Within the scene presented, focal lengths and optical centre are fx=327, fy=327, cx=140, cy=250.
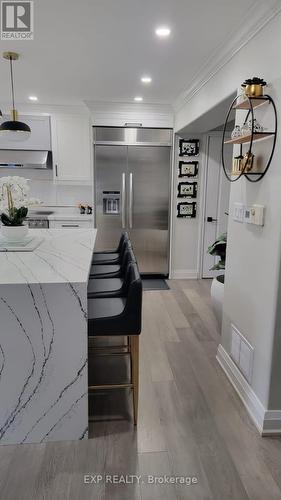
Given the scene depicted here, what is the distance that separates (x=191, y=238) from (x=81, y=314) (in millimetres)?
3577

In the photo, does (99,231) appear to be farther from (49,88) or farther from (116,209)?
(49,88)

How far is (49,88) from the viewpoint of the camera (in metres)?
3.85

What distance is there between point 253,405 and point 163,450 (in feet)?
2.20

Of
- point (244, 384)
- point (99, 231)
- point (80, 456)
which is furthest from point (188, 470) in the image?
point (99, 231)

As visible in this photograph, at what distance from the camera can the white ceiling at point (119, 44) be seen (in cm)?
203

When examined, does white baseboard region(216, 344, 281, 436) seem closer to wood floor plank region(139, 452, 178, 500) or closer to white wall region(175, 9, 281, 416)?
white wall region(175, 9, 281, 416)

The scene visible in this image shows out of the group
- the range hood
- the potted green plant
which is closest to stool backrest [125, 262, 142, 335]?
the potted green plant

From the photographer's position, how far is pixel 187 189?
493cm

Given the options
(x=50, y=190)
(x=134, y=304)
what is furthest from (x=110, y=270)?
(x=50, y=190)

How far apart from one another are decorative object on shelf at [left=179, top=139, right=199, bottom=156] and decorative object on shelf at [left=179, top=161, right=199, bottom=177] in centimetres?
13

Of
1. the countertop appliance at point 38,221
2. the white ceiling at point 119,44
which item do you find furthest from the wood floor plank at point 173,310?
the white ceiling at point 119,44

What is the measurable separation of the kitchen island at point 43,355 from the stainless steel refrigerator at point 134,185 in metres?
2.97

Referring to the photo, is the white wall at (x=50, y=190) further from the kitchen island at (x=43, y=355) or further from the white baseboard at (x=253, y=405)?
the white baseboard at (x=253, y=405)

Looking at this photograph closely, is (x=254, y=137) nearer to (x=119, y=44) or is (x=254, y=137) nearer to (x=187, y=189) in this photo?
(x=119, y=44)
